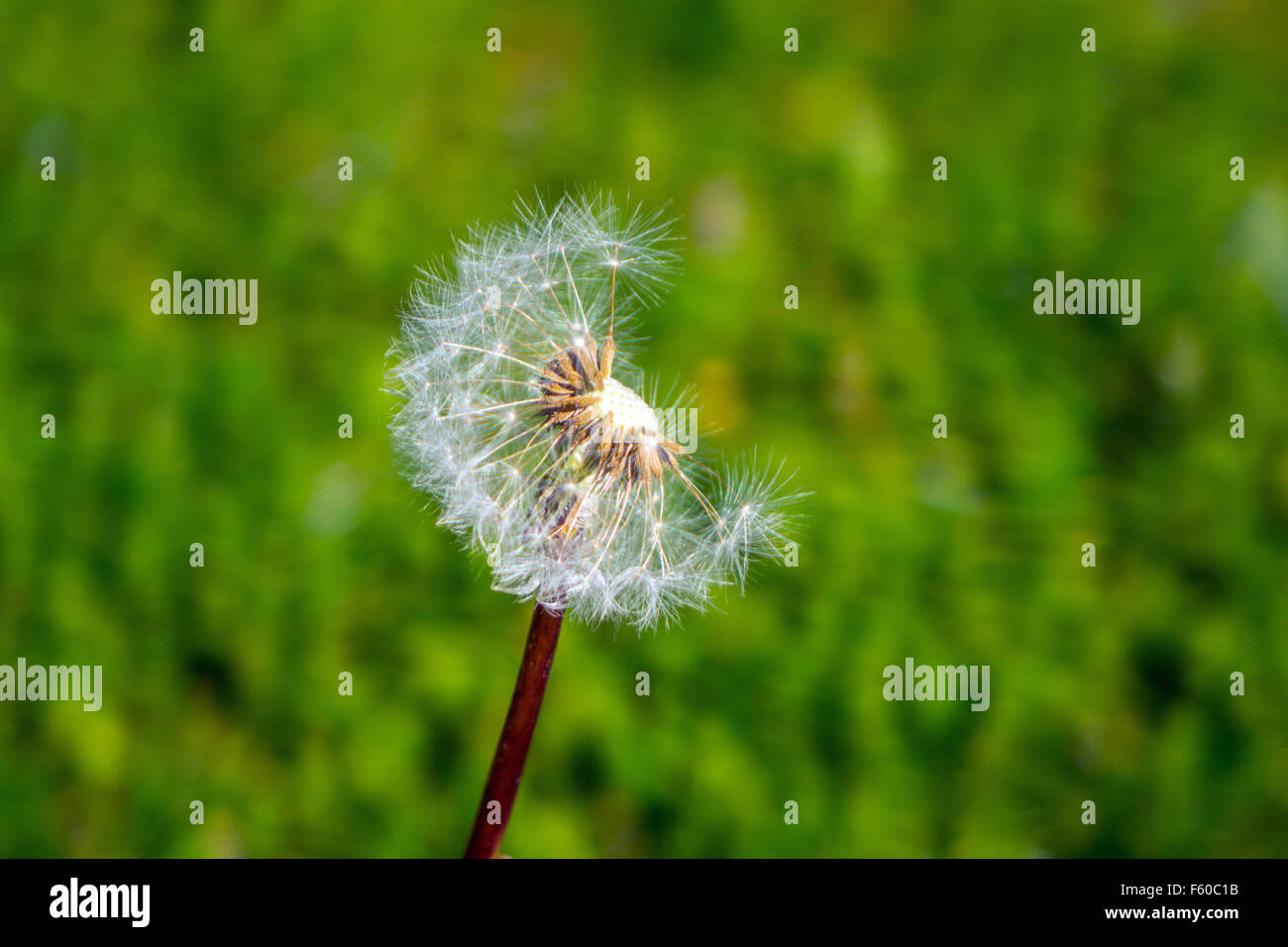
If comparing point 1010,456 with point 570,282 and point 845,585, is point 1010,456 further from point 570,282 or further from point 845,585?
point 570,282

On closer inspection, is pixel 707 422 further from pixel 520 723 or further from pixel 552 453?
pixel 520 723

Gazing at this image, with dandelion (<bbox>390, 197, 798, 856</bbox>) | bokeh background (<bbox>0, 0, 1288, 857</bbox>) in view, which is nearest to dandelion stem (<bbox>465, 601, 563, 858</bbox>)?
dandelion (<bbox>390, 197, 798, 856</bbox>)

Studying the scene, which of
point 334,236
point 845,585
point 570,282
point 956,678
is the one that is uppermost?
point 334,236

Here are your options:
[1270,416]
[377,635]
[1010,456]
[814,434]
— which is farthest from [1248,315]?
[377,635]

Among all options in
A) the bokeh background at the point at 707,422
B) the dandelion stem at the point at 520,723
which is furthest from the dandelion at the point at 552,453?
the bokeh background at the point at 707,422

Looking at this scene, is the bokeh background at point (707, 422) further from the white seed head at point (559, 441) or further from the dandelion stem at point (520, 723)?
the dandelion stem at point (520, 723)

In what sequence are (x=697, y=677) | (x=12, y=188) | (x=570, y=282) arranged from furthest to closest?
1. (x=12, y=188)
2. (x=697, y=677)
3. (x=570, y=282)

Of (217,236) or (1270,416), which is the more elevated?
(217,236)
